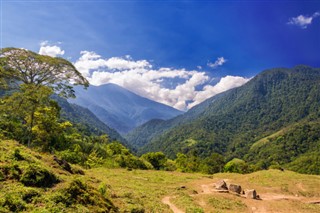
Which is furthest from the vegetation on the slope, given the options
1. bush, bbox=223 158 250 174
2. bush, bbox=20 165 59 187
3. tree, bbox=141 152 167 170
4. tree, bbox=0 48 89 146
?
bush, bbox=223 158 250 174

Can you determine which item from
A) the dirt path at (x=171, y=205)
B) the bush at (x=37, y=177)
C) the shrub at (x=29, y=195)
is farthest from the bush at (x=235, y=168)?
the shrub at (x=29, y=195)

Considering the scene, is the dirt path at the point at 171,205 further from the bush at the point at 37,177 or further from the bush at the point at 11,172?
the bush at the point at 11,172

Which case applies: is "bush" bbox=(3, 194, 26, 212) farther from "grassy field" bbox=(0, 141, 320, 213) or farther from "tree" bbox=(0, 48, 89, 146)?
"tree" bbox=(0, 48, 89, 146)

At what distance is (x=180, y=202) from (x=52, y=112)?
30688 millimetres

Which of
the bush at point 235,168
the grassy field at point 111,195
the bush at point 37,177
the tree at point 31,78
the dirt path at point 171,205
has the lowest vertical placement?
the bush at point 235,168

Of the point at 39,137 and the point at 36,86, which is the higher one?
the point at 36,86

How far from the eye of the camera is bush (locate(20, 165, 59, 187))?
61.1ft

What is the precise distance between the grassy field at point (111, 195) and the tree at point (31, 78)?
16094 mm

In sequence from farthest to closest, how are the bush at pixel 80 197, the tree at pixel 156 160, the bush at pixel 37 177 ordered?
the tree at pixel 156 160
the bush at pixel 37 177
the bush at pixel 80 197

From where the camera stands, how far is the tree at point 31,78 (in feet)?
147

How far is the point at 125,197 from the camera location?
25938 millimetres

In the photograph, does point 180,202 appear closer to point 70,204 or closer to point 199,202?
point 199,202

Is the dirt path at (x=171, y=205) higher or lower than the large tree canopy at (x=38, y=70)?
lower

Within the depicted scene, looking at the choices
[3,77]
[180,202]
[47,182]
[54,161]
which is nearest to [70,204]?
[47,182]
